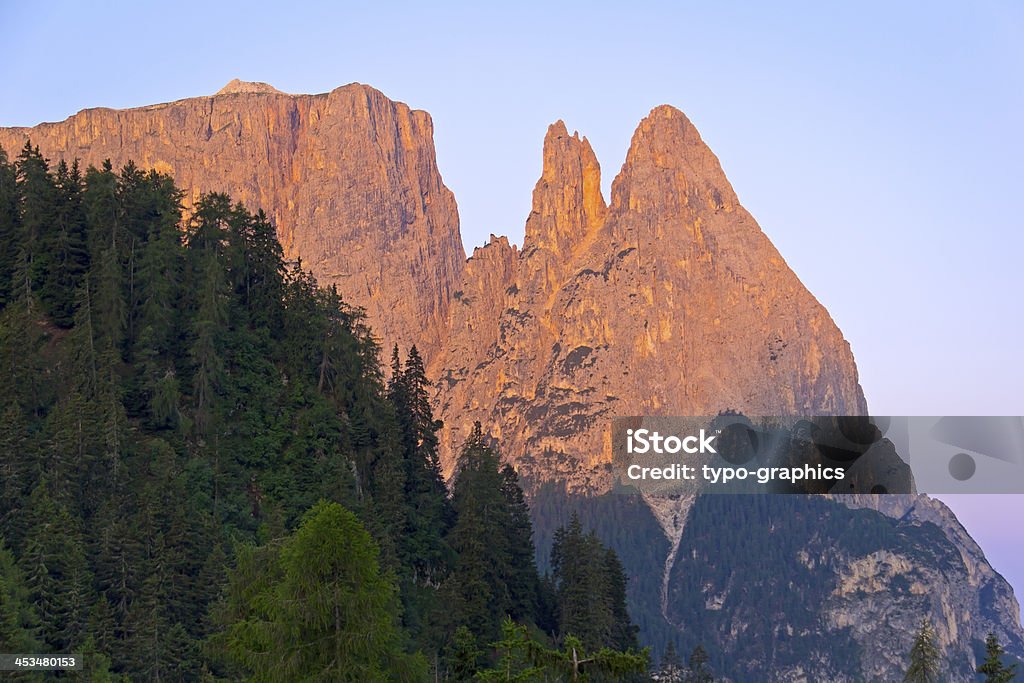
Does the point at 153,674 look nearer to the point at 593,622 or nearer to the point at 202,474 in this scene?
the point at 202,474

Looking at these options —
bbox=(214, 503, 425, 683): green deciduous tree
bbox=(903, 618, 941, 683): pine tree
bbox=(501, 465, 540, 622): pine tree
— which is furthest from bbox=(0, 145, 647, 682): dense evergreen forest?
bbox=(214, 503, 425, 683): green deciduous tree

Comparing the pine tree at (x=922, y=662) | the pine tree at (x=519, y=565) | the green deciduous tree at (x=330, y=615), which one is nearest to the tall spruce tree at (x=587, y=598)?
the pine tree at (x=519, y=565)

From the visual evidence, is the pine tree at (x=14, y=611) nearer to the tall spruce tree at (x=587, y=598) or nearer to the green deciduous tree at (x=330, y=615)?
the green deciduous tree at (x=330, y=615)

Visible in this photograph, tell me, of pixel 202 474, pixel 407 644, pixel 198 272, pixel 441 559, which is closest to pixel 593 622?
pixel 441 559

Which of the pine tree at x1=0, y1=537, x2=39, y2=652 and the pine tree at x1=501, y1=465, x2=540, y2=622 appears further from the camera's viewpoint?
the pine tree at x1=501, y1=465, x2=540, y2=622

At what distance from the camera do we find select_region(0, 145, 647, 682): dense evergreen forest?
330ft

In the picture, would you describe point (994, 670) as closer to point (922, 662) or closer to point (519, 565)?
point (922, 662)

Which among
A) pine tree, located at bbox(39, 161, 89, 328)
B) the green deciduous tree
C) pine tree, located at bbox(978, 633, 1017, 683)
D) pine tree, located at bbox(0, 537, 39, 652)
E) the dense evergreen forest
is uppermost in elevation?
pine tree, located at bbox(39, 161, 89, 328)

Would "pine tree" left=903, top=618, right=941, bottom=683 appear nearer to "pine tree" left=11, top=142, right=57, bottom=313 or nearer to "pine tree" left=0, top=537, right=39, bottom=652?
"pine tree" left=0, top=537, right=39, bottom=652

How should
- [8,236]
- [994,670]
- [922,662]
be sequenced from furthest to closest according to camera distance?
[8,236]
[922,662]
[994,670]

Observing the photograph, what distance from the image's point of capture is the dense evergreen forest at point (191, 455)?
101 metres

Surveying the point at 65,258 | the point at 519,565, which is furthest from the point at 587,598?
the point at 65,258

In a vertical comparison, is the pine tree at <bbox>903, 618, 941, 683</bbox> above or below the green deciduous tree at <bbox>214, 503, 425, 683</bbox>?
below

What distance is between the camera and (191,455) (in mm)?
116688
